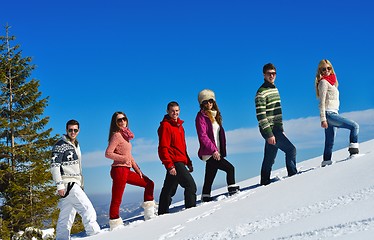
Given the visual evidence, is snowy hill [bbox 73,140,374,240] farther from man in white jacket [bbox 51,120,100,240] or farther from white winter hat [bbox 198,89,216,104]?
white winter hat [bbox 198,89,216,104]

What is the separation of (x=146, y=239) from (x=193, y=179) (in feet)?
7.15

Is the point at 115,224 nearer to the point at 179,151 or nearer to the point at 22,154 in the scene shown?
the point at 179,151

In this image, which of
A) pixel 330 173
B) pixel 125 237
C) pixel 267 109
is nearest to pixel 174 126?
pixel 267 109

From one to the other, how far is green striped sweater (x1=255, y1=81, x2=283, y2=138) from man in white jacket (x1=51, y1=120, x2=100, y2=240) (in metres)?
3.29

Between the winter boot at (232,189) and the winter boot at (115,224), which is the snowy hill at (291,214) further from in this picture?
the winter boot at (232,189)

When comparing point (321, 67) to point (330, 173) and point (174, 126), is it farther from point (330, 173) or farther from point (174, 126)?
point (174, 126)

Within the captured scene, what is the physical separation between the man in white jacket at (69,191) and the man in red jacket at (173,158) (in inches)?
52.3

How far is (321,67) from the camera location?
8.17m

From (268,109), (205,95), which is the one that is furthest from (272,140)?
(205,95)

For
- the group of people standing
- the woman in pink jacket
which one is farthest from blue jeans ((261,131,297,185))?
the woman in pink jacket

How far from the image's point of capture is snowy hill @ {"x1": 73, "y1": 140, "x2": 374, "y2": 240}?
4098mm

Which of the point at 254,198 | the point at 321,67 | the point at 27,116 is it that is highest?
the point at 27,116

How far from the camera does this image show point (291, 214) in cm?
504

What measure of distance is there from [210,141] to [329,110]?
7.44ft
